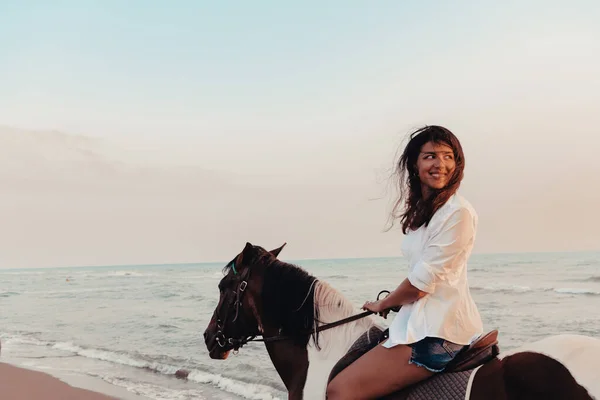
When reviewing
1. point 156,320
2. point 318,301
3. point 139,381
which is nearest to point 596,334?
point 139,381

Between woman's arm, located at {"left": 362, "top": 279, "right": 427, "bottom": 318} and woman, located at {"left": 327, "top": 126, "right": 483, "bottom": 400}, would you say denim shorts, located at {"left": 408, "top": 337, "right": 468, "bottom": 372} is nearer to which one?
woman, located at {"left": 327, "top": 126, "right": 483, "bottom": 400}

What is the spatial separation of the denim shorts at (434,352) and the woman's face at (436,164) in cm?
76

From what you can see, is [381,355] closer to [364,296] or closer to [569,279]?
[364,296]

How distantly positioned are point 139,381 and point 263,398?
7.90 ft

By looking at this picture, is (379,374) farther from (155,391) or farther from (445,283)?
(155,391)

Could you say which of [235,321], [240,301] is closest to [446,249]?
[240,301]

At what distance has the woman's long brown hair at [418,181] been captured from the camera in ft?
8.28

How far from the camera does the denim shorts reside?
232 centimetres

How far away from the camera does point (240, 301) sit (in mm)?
3354

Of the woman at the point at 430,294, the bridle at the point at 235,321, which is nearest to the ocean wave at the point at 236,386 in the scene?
the bridle at the point at 235,321

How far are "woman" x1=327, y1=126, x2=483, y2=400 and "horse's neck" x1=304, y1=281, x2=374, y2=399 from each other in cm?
25

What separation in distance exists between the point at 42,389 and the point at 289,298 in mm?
6071

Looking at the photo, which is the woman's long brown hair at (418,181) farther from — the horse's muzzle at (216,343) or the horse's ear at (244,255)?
the horse's muzzle at (216,343)

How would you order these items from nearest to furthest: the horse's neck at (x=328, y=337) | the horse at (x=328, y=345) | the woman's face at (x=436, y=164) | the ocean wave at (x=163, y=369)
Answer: the horse at (x=328, y=345) → the woman's face at (x=436, y=164) → the horse's neck at (x=328, y=337) → the ocean wave at (x=163, y=369)
